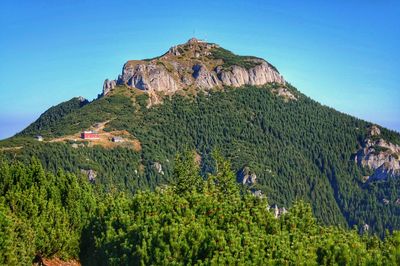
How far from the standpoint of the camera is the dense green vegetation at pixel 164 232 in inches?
842

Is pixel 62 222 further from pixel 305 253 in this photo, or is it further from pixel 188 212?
pixel 305 253

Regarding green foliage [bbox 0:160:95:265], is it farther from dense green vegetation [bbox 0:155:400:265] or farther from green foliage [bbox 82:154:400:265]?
green foliage [bbox 82:154:400:265]

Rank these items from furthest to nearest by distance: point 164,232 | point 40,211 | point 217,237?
point 40,211 → point 164,232 → point 217,237

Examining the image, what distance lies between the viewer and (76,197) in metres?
39.5

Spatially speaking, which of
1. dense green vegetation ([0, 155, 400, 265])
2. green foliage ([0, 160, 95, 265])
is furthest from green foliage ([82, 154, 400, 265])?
green foliage ([0, 160, 95, 265])

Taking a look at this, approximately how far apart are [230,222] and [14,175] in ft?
64.7

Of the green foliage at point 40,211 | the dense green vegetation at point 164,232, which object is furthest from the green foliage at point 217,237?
the green foliage at point 40,211

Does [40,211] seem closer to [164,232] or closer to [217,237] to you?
[164,232]

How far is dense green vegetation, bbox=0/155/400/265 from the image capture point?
21.4 metres

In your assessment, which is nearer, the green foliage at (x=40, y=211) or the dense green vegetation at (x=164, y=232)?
the dense green vegetation at (x=164, y=232)

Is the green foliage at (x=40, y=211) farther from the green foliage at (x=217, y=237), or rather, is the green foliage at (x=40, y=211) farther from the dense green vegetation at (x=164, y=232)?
the green foliage at (x=217, y=237)

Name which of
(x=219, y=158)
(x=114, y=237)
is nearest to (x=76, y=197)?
(x=114, y=237)

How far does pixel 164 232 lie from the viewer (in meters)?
23.2

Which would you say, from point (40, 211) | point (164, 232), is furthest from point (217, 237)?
point (40, 211)
